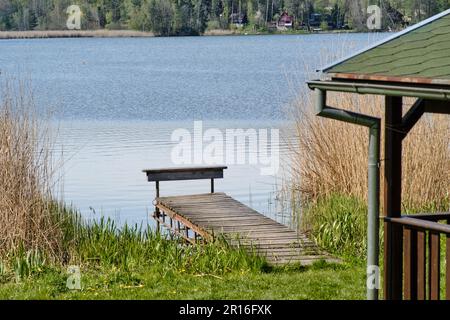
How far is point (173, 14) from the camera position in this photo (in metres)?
77.1

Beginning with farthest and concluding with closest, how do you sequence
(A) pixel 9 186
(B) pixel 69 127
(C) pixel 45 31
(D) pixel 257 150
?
(C) pixel 45 31 < (B) pixel 69 127 < (D) pixel 257 150 < (A) pixel 9 186

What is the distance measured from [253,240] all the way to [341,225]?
959mm

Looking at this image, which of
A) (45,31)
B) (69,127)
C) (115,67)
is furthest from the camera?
(45,31)

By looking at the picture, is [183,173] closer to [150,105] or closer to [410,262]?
[410,262]

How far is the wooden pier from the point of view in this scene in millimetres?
9859

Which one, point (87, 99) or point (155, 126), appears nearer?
point (155, 126)

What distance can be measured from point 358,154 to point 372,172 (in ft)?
19.7

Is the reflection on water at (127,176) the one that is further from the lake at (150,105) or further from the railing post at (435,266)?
the railing post at (435,266)

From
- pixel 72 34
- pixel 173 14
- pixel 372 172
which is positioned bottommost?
pixel 372 172

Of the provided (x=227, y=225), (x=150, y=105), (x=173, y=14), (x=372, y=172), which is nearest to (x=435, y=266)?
(x=372, y=172)

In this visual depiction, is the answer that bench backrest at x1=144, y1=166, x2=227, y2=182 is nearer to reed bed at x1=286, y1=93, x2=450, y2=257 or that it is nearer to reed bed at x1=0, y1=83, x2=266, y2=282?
reed bed at x1=286, y1=93, x2=450, y2=257

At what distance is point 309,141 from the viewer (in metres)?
12.9
